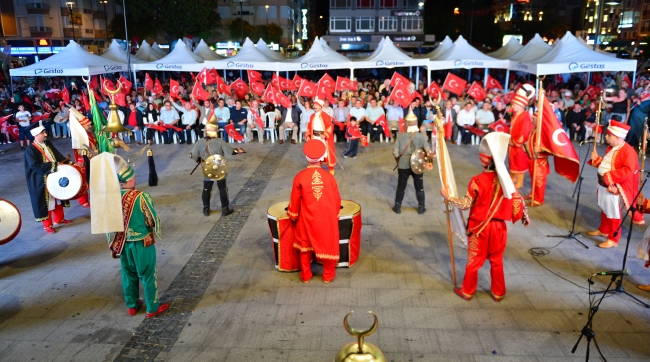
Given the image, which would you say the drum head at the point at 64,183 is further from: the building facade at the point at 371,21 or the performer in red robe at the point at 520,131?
the building facade at the point at 371,21

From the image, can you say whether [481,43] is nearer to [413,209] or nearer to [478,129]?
[478,129]

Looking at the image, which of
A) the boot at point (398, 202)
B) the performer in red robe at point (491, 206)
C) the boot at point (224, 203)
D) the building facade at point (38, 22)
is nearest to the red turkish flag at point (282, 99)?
the boot at point (224, 203)

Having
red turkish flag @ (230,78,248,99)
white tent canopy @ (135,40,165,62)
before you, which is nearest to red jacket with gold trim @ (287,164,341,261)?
red turkish flag @ (230,78,248,99)

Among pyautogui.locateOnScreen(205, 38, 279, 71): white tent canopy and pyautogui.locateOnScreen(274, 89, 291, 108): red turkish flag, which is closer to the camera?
pyautogui.locateOnScreen(274, 89, 291, 108): red turkish flag

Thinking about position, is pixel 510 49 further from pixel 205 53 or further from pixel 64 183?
pixel 64 183

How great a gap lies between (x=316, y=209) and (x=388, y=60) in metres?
15.3

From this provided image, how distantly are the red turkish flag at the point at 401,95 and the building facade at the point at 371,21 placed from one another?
150 ft

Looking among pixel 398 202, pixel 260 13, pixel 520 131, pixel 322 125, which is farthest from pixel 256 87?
pixel 260 13

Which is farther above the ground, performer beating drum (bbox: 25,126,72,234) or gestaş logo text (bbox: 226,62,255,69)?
gestaş logo text (bbox: 226,62,255,69)

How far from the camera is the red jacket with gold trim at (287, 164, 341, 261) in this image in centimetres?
638

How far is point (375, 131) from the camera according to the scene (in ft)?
54.1

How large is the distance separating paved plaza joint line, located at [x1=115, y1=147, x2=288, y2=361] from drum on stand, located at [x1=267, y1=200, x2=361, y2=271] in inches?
40.7

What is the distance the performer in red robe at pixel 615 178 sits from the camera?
299 inches

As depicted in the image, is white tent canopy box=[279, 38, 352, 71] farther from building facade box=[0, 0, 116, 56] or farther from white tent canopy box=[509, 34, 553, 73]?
building facade box=[0, 0, 116, 56]
